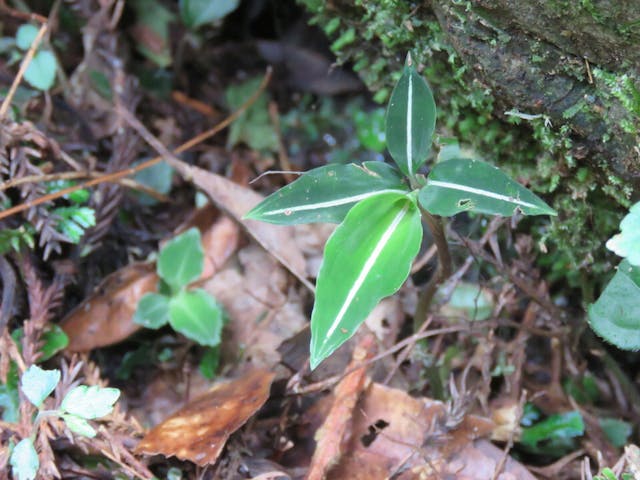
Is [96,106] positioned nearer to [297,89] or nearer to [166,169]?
[166,169]

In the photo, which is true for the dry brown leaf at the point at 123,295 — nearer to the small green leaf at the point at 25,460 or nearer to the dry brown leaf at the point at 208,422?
the dry brown leaf at the point at 208,422

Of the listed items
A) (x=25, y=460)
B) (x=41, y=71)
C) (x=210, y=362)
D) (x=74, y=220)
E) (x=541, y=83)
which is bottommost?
(x=210, y=362)

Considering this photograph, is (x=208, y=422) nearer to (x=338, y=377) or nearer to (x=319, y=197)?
(x=338, y=377)

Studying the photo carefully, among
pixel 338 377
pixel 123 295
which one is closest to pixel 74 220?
pixel 123 295

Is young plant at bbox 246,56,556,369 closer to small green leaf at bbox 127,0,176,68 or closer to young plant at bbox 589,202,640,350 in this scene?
young plant at bbox 589,202,640,350

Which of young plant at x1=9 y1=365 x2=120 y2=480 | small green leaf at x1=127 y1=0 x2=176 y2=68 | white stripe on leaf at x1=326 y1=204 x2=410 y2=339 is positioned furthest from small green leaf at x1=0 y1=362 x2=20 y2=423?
small green leaf at x1=127 y1=0 x2=176 y2=68
